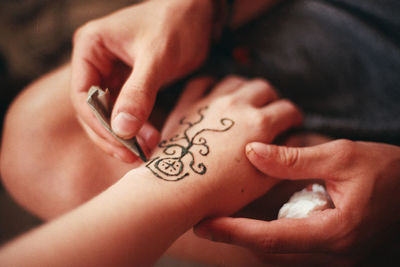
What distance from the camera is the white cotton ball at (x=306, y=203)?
2.41 ft

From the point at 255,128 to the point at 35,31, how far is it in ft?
5.59

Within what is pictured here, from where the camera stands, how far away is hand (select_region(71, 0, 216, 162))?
2.70 ft

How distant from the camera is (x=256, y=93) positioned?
0.97m

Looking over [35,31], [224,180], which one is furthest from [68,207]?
[35,31]

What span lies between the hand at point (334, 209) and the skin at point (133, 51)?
356 millimetres

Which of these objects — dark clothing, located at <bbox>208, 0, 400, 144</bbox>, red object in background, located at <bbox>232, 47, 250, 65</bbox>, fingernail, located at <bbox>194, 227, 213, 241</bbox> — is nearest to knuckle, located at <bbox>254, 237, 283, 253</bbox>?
fingernail, located at <bbox>194, 227, 213, 241</bbox>

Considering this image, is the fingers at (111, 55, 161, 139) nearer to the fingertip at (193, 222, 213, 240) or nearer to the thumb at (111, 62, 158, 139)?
the thumb at (111, 62, 158, 139)

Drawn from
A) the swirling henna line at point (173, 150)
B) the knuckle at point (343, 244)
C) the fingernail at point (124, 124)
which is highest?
the fingernail at point (124, 124)

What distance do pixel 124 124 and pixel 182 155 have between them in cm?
18

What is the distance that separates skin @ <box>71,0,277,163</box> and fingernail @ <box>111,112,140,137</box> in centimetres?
4

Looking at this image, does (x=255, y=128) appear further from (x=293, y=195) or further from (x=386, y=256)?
(x=386, y=256)

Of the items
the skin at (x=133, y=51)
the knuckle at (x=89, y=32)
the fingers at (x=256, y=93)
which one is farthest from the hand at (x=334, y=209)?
the knuckle at (x=89, y=32)

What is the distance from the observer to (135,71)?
773 mm

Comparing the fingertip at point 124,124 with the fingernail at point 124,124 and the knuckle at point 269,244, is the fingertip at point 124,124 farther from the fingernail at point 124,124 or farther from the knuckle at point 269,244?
the knuckle at point 269,244
